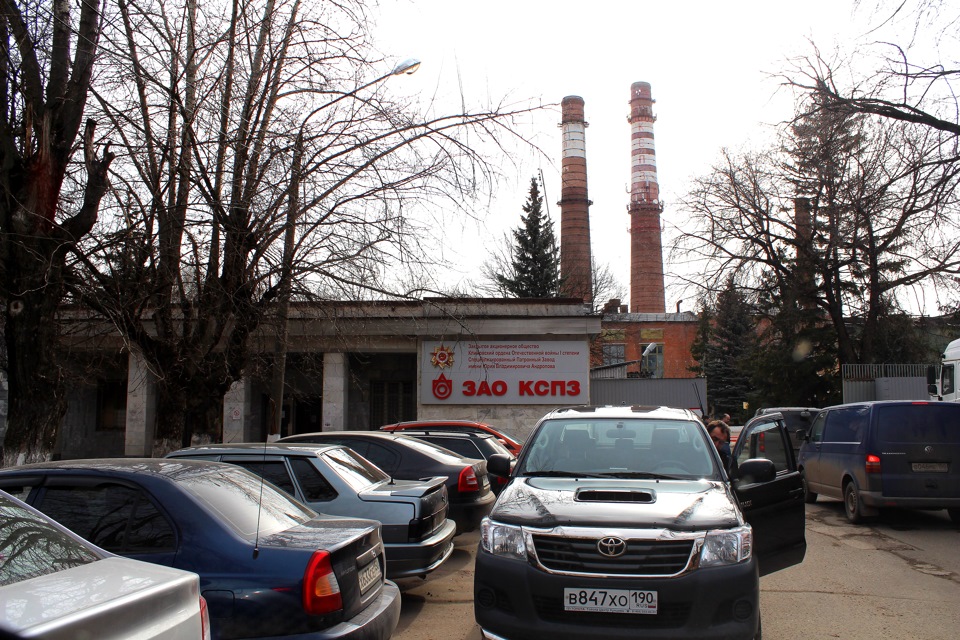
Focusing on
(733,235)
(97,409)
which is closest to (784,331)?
(733,235)

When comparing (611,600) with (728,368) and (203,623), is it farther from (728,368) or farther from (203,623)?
(728,368)

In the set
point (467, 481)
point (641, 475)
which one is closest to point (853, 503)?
point (467, 481)

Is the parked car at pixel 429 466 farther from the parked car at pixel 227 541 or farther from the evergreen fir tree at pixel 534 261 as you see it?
the evergreen fir tree at pixel 534 261

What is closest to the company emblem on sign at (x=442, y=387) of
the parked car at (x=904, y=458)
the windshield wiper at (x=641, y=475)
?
the parked car at (x=904, y=458)

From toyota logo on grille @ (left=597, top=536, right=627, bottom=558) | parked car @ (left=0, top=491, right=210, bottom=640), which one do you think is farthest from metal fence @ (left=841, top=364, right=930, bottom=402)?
parked car @ (left=0, top=491, right=210, bottom=640)

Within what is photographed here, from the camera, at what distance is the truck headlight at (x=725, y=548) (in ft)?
14.9

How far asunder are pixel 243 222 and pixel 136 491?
7.26 m

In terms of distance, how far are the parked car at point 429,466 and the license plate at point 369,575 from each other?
13.4 ft

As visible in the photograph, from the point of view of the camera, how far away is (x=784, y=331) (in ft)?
115

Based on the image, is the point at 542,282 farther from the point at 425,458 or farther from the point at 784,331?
the point at 425,458

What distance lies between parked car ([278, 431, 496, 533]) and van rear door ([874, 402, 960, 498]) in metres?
6.07

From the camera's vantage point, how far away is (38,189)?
8859mm

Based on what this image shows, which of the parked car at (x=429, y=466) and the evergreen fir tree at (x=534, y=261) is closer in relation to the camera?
the parked car at (x=429, y=466)

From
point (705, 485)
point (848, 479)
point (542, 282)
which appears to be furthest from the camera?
point (542, 282)
